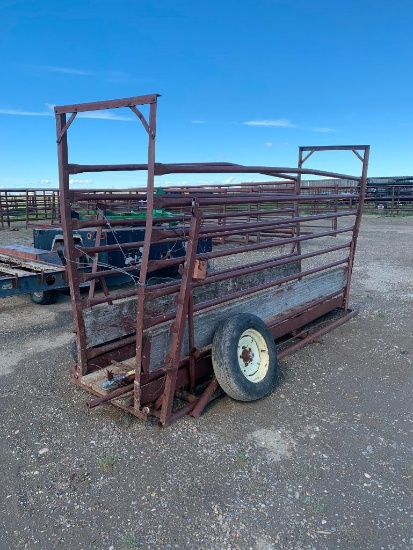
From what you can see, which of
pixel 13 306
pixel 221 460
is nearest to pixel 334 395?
pixel 221 460

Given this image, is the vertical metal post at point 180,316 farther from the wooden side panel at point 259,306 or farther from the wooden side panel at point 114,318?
the wooden side panel at point 114,318

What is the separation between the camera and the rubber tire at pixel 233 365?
3607 mm

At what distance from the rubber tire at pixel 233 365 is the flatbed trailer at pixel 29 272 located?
325 centimetres

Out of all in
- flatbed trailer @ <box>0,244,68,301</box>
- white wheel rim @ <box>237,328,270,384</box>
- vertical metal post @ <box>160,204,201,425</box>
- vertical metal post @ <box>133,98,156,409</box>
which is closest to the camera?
vertical metal post @ <box>133,98,156,409</box>

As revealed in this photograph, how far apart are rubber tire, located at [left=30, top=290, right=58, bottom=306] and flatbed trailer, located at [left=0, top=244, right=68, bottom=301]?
1 centimetres

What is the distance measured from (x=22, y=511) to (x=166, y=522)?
86 centimetres

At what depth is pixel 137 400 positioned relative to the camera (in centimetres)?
335

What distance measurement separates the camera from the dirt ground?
2441 millimetres

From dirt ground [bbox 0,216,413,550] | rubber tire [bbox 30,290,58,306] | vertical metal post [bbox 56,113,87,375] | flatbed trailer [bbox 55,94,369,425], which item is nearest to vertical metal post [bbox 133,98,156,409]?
flatbed trailer [bbox 55,94,369,425]

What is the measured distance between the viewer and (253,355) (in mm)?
4027

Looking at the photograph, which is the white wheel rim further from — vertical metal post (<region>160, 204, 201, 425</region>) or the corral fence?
the corral fence

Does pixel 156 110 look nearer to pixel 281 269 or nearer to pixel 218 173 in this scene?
pixel 218 173

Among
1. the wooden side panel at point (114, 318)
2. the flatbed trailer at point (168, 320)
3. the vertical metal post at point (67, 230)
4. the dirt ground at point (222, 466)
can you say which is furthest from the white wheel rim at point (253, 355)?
the vertical metal post at point (67, 230)

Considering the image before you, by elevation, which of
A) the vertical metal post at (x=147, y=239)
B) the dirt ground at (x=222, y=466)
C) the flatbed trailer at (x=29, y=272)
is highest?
the vertical metal post at (x=147, y=239)
